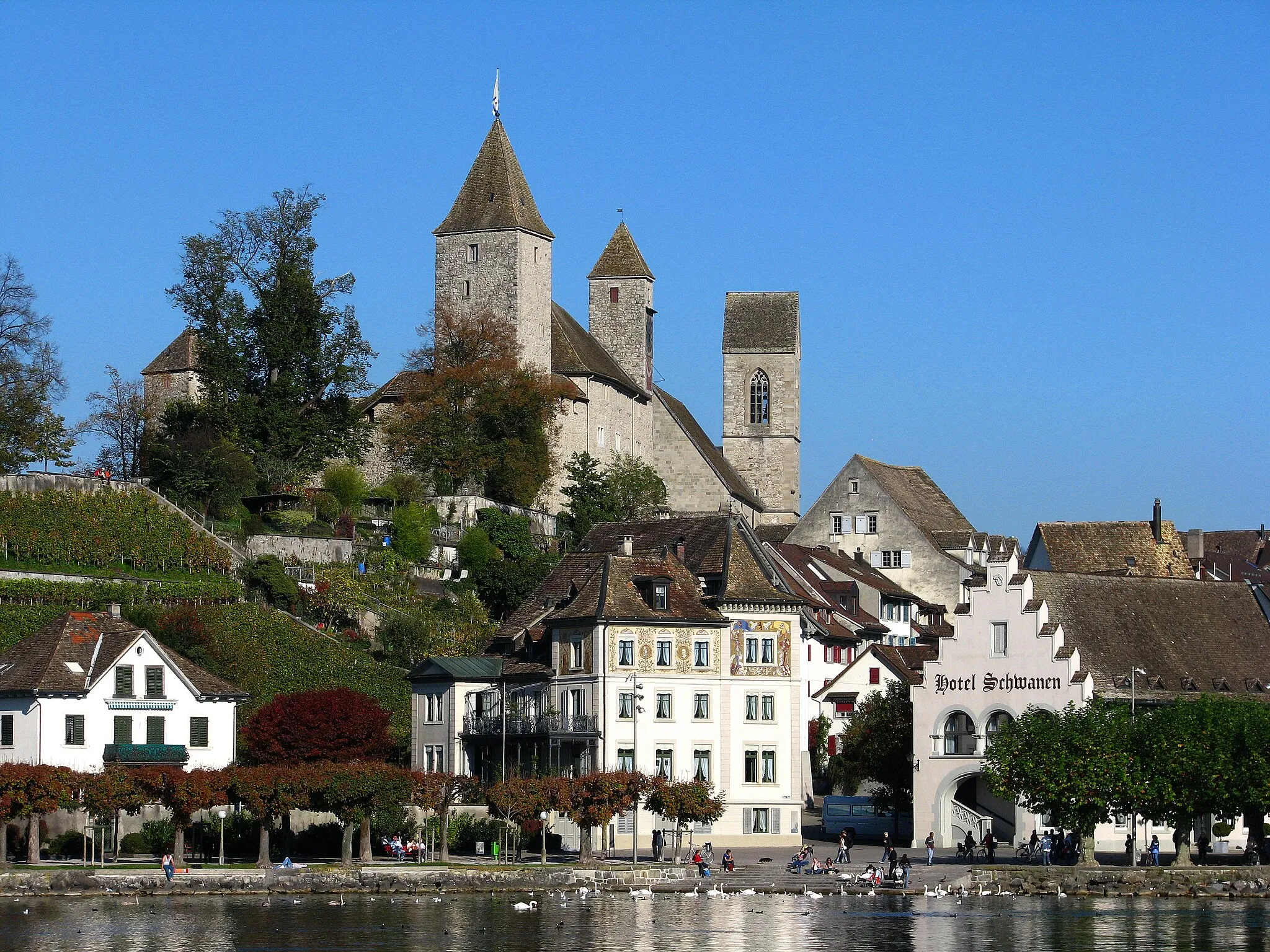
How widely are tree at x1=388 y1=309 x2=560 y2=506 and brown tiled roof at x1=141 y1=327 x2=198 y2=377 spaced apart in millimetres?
14858

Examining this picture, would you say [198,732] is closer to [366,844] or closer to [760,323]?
[366,844]

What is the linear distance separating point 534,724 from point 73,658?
14.8 m

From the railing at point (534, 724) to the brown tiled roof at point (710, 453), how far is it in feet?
196

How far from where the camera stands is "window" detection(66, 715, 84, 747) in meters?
74.9

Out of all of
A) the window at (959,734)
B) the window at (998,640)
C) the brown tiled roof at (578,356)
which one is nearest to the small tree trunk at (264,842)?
the window at (959,734)

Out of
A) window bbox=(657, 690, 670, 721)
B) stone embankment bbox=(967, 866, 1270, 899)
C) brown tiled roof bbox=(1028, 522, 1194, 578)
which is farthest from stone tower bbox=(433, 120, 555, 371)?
stone embankment bbox=(967, 866, 1270, 899)

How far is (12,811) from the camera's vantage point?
6462cm

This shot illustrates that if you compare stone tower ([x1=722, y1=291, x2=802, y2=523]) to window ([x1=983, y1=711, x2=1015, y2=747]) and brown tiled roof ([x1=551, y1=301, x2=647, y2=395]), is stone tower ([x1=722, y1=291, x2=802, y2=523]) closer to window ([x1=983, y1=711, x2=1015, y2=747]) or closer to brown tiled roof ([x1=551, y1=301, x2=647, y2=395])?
brown tiled roof ([x1=551, y1=301, x2=647, y2=395])

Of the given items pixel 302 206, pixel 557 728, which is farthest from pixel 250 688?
pixel 302 206

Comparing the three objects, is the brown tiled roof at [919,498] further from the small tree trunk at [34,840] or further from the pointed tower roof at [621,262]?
the small tree trunk at [34,840]

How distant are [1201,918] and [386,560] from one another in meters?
50.6

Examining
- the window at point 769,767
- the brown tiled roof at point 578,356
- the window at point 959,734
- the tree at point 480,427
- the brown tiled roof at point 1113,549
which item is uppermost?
the brown tiled roof at point 578,356

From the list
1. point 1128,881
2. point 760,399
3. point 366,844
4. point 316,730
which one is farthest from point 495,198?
point 1128,881

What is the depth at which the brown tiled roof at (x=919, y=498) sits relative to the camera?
118938 millimetres
